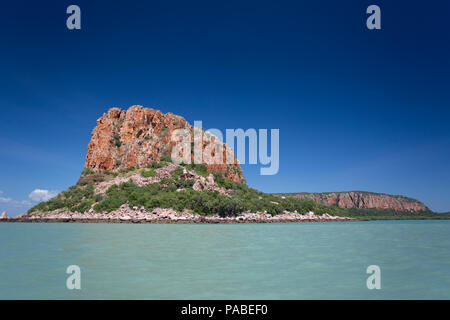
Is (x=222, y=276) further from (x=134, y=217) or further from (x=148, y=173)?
(x=148, y=173)

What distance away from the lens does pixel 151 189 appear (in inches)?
2995

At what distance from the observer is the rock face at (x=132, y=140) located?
92.6 metres

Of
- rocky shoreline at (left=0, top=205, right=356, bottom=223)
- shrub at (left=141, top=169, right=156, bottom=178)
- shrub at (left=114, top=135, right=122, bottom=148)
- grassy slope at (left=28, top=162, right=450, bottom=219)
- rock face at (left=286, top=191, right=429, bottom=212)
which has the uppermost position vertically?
shrub at (left=114, top=135, right=122, bottom=148)

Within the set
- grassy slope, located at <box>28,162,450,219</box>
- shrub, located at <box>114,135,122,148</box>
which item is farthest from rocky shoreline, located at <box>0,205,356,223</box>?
shrub, located at <box>114,135,122,148</box>

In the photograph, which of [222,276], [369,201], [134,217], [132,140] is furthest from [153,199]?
[369,201]

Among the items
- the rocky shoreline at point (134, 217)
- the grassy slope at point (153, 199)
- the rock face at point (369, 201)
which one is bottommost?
the rock face at point (369, 201)

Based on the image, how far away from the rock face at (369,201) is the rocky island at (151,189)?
312ft

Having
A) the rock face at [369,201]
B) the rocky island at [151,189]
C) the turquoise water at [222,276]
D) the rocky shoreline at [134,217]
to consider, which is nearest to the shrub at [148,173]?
the rocky island at [151,189]

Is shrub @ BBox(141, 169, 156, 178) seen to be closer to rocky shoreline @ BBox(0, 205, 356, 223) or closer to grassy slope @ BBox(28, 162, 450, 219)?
grassy slope @ BBox(28, 162, 450, 219)

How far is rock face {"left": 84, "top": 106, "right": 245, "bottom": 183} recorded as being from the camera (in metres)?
92.6

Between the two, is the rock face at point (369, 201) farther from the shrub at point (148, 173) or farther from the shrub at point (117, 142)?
the shrub at point (117, 142)
